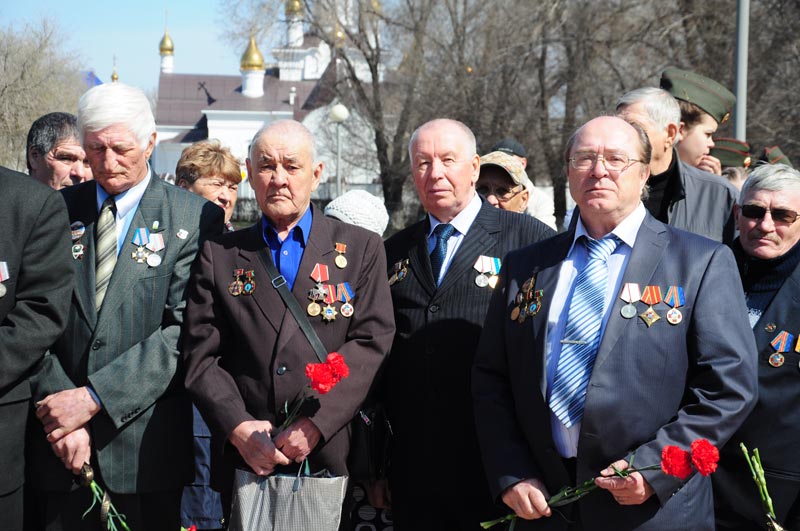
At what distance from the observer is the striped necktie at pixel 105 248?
3.88 m

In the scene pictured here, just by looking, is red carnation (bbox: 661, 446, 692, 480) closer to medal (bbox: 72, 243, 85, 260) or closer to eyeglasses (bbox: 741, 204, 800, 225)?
eyeglasses (bbox: 741, 204, 800, 225)

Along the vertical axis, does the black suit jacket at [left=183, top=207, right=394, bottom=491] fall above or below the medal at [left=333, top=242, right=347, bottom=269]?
below

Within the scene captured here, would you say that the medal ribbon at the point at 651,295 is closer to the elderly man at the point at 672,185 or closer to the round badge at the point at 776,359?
the round badge at the point at 776,359

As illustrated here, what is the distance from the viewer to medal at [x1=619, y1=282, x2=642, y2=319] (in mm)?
3227

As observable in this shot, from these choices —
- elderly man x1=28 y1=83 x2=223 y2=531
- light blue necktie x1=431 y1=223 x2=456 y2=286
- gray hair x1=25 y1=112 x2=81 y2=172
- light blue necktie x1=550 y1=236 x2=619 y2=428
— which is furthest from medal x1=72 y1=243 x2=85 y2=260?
light blue necktie x1=550 y1=236 x2=619 y2=428

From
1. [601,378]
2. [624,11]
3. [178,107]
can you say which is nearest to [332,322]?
[601,378]

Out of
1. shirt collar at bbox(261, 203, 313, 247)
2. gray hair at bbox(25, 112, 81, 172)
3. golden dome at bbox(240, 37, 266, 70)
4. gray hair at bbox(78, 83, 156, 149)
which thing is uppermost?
golden dome at bbox(240, 37, 266, 70)

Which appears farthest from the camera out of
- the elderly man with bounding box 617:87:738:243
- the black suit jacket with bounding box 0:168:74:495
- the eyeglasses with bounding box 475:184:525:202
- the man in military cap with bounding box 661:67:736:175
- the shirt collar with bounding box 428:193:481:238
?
the eyeglasses with bounding box 475:184:525:202

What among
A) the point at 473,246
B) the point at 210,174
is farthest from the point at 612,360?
the point at 210,174

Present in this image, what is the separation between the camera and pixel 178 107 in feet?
262

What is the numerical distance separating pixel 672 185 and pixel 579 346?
1.62 meters

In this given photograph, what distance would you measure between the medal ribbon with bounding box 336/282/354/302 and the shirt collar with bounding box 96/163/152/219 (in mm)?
1006

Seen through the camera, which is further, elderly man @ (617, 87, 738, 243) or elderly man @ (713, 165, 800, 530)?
elderly man @ (617, 87, 738, 243)

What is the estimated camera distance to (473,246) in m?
4.15
